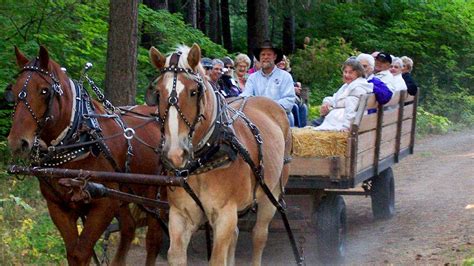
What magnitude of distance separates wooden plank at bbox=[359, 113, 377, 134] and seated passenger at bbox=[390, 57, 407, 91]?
2167 millimetres

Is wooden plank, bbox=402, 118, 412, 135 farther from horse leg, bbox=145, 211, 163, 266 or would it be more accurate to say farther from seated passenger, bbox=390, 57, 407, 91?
horse leg, bbox=145, 211, 163, 266

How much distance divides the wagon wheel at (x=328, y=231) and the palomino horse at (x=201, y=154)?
1893mm

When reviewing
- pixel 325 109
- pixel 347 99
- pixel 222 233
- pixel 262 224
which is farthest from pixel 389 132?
pixel 222 233

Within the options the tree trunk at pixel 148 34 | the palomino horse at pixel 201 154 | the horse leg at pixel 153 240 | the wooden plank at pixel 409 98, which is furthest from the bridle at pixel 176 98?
the tree trunk at pixel 148 34

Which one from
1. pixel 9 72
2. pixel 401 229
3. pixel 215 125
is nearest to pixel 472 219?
pixel 401 229

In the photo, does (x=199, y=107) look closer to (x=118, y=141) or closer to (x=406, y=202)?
(x=118, y=141)

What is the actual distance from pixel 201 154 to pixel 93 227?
1.22 metres

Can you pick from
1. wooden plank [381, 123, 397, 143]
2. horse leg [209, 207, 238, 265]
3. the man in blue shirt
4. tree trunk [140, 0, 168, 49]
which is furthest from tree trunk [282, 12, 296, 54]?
horse leg [209, 207, 238, 265]

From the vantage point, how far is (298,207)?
29.2ft

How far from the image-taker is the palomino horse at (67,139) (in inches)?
246

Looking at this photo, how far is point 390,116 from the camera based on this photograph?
34.0 ft

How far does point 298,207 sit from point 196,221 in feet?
9.19

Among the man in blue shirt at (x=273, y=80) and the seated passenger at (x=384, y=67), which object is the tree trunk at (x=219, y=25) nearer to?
the seated passenger at (x=384, y=67)

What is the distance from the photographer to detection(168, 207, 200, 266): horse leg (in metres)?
6.09
